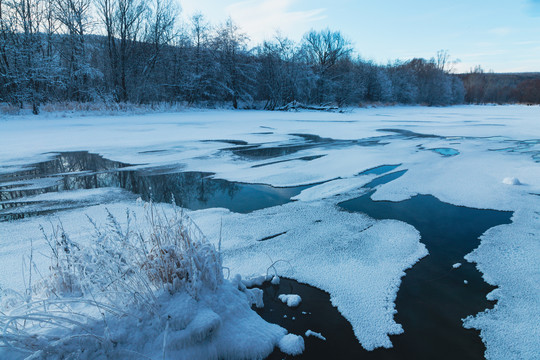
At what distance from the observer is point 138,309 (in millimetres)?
1896

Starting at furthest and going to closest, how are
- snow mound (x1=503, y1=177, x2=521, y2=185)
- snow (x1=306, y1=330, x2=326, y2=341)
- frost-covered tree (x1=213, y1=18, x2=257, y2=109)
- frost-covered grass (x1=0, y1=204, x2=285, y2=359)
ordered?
frost-covered tree (x1=213, y1=18, x2=257, y2=109)
snow mound (x1=503, y1=177, x2=521, y2=185)
snow (x1=306, y1=330, x2=326, y2=341)
frost-covered grass (x1=0, y1=204, x2=285, y2=359)

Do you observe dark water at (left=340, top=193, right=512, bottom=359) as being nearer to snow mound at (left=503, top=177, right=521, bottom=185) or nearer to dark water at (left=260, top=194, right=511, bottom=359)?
dark water at (left=260, top=194, right=511, bottom=359)

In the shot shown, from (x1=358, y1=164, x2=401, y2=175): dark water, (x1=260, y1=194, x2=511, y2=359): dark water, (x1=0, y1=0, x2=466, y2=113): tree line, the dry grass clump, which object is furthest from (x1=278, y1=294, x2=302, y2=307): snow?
(x1=0, y1=0, x2=466, y2=113): tree line

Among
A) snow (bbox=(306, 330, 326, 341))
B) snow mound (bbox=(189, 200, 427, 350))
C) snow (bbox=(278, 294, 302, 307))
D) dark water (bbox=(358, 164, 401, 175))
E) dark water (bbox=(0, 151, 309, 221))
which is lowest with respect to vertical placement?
snow (bbox=(306, 330, 326, 341))

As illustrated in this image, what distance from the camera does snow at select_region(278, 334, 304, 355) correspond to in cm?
205

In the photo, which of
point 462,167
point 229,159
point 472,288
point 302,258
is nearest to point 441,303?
point 472,288

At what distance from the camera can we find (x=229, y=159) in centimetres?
775

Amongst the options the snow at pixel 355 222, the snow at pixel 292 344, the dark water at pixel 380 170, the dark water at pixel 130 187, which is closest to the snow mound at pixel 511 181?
the snow at pixel 355 222

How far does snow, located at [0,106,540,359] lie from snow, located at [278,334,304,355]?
0.43 m

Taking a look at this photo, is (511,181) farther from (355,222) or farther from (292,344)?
(292,344)

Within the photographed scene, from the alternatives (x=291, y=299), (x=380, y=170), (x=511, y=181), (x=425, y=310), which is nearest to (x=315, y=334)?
(x=291, y=299)

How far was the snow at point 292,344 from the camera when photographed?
80.8 inches

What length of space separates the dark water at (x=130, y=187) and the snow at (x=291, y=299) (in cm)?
202

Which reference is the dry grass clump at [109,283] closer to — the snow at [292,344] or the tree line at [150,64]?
the snow at [292,344]
